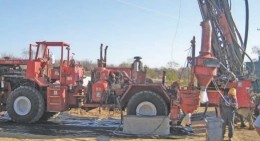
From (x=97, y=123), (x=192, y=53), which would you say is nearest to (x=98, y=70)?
(x=97, y=123)

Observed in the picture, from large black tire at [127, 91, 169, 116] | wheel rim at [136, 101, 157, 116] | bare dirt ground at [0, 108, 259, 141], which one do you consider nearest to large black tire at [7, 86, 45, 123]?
bare dirt ground at [0, 108, 259, 141]

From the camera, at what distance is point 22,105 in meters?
17.0

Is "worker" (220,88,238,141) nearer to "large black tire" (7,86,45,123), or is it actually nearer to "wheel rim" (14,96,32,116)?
"large black tire" (7,86,45,123)

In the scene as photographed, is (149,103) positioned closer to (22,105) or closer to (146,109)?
(146,109)

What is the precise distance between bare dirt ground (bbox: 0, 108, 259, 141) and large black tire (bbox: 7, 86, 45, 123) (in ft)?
0.98

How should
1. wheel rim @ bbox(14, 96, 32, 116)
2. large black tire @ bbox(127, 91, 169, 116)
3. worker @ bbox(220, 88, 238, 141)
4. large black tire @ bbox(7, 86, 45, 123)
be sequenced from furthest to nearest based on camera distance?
wheel rim @ bbox(14, 96, 32, 116) < large black tire @ bbox(7, 86, 45, 123) < large black tire @ bbox(127, 91, 169, 116) < worker @ bbox(220, 88, 238, 141)

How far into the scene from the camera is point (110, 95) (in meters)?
16.6

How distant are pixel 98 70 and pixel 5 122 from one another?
415 centimetres

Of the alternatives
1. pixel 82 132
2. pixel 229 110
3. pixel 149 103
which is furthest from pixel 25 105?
pixel 229 110

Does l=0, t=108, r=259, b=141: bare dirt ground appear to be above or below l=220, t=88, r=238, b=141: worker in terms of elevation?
below

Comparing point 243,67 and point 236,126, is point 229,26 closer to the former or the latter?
point 243,67

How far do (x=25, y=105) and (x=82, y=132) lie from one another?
3.09m

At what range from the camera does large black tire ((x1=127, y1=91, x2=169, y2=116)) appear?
607 inches

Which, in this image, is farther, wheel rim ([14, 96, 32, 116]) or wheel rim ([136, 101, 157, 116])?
wheel rim ([14, 96, 32, 116])
